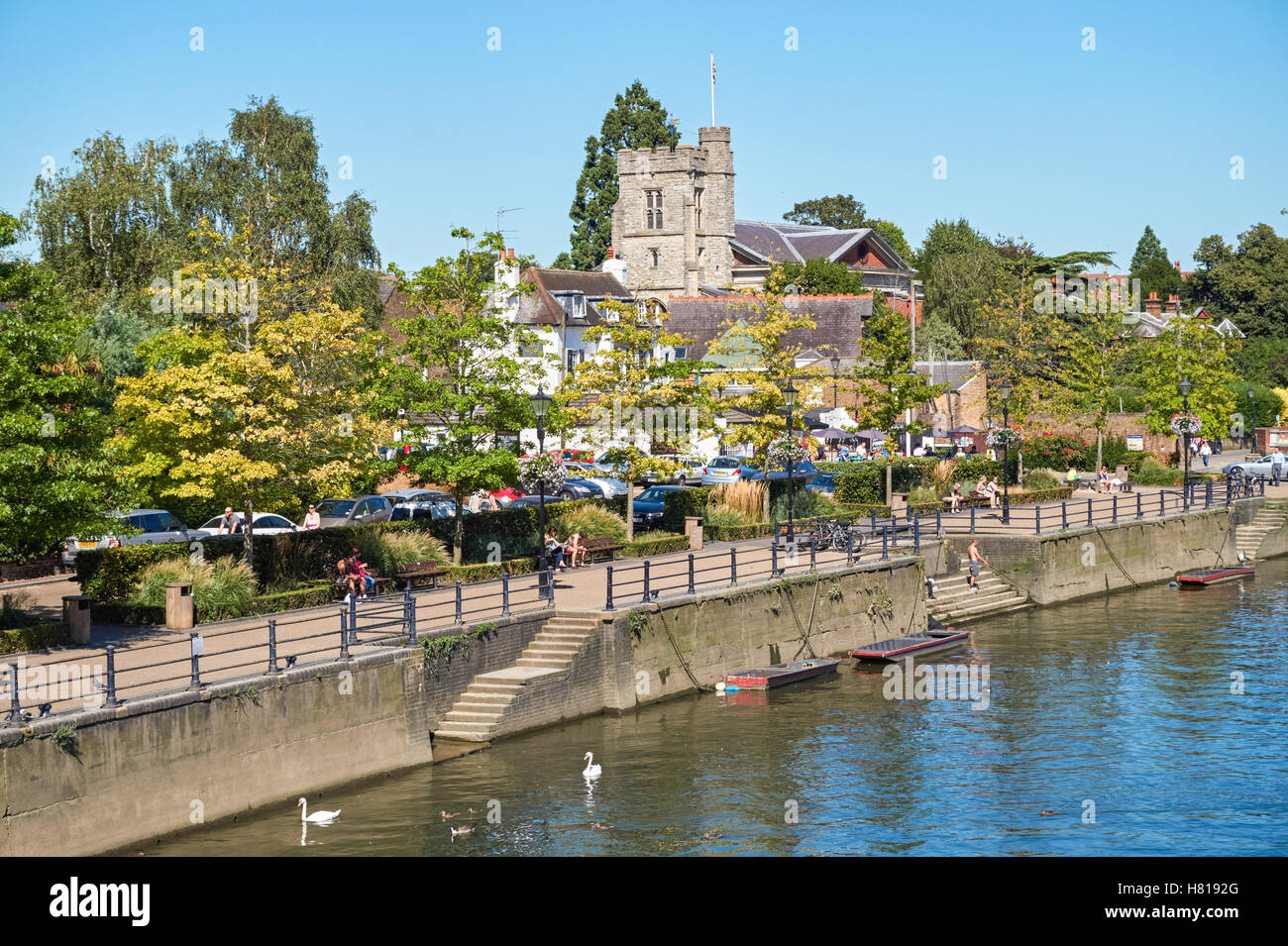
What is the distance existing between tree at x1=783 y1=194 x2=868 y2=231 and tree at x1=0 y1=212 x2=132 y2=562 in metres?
140

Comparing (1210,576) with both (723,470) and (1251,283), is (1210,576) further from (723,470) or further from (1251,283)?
(1251,283)

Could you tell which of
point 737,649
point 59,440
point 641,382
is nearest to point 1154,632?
point 737,649

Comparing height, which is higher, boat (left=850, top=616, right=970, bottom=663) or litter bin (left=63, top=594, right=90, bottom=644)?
litter bin (left=63, top=594, right=90, bottom=644)

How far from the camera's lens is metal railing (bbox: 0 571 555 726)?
20.9m

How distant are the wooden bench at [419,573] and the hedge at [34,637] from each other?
8.08 m

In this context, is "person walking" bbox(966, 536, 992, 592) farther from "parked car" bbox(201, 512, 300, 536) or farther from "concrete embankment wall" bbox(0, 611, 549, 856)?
"concrete embankment wall" bbox(0, 611, 549, 856)

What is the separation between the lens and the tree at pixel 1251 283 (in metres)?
113

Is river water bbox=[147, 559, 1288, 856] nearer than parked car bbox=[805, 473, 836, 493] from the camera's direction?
Yes

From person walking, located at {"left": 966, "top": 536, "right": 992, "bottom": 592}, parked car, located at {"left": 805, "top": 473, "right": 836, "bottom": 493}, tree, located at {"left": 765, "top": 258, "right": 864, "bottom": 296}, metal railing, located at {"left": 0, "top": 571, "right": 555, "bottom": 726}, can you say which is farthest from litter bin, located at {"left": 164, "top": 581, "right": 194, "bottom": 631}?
tree, located at {"left": 765, "top": 258, "right": 864, "bottom": 296}

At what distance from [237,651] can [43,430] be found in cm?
594
